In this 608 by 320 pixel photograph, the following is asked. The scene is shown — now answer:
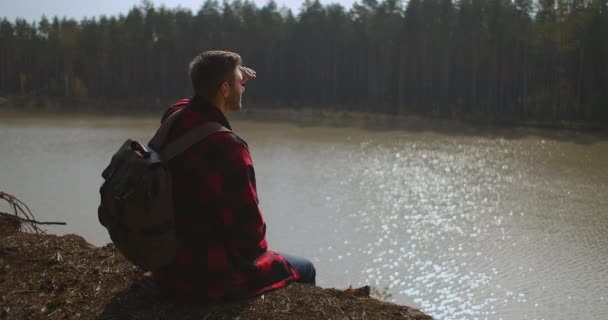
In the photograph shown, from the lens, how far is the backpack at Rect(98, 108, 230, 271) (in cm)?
179

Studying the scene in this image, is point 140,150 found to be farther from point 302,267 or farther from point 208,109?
point 302,267

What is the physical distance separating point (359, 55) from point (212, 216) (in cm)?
2947

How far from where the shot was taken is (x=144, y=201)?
1.79 meters

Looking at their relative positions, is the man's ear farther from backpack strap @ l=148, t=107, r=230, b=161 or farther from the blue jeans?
the blue jeans

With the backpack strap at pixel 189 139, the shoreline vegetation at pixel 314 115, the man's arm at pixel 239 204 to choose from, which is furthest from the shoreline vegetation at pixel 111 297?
the shoreline vegetation at pixel 314 115

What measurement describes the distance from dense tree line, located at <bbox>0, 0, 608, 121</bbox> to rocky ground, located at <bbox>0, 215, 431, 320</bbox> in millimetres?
23484

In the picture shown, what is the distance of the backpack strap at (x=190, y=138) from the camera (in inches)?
75.4

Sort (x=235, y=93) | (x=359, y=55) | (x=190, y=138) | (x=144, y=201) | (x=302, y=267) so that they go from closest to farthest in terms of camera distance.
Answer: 1. (x=144, y=201)
2. (x=190, y=138)
3. (x=235, y=93)
4. (x=302, y=267)
5. (x=359, y=55)

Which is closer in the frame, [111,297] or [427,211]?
[111,297]

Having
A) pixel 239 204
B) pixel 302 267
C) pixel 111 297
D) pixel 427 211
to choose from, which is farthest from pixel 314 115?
pixel 239 204

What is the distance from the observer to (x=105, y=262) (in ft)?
8.23

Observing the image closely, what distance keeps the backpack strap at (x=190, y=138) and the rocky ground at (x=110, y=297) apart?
0.51 m

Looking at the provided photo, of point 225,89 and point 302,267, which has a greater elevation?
point 225,89

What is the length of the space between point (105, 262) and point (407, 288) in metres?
3.94
